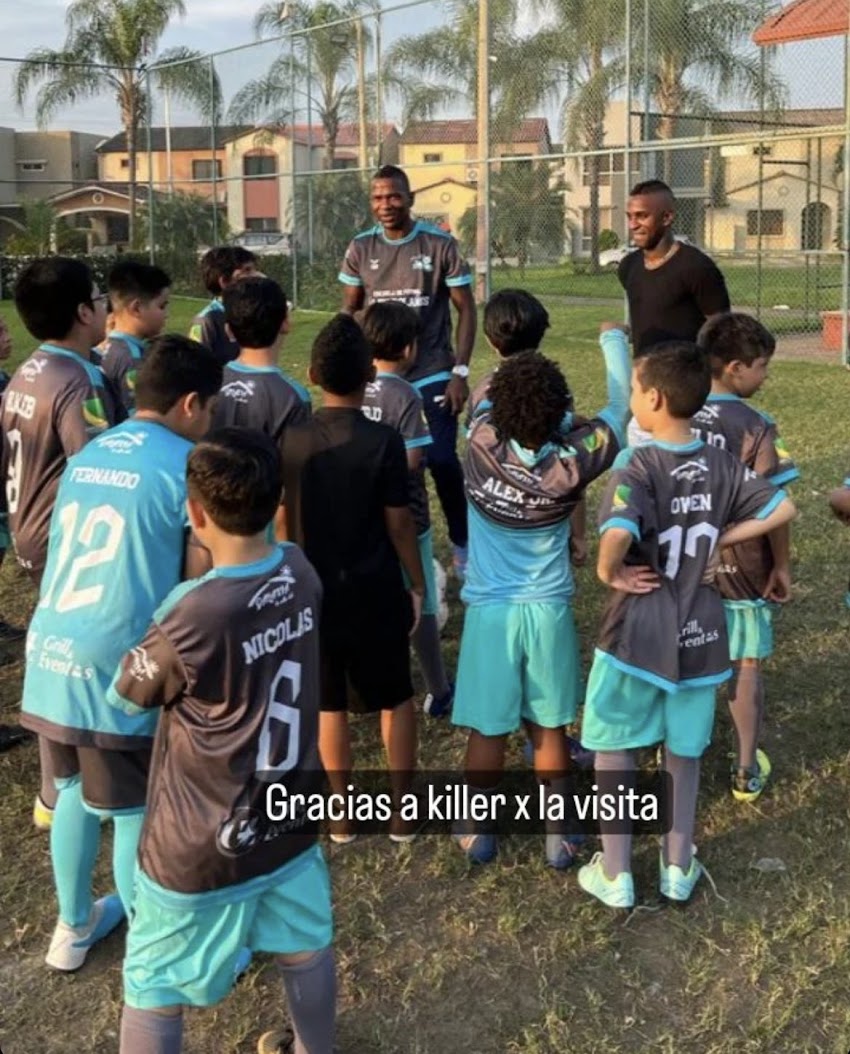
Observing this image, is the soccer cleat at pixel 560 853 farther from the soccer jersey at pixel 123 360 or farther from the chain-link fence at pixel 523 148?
the chain-link fence at pixel 523 148

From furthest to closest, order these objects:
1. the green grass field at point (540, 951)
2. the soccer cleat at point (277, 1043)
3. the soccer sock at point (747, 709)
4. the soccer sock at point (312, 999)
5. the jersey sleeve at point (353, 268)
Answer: the jersey sleeve at point (353, 268), the soccer sock at point (747, 709), the green grass field at point (540, 951), the soccer cleat at point (277, 1043), the soccer sock at point (312, 999)

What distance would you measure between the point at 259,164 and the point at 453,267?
19720 millimetres

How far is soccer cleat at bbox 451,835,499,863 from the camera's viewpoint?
357 cm

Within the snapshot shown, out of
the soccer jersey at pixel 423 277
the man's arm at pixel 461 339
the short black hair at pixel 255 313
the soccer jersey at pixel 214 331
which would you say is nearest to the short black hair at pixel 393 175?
the soccer jersey at pixel 423 277

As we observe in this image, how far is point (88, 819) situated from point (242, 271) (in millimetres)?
3023

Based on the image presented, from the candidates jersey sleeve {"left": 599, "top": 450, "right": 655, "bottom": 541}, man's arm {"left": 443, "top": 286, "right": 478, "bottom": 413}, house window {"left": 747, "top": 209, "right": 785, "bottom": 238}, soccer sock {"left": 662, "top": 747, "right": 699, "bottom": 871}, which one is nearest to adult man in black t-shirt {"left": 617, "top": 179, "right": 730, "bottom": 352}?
man's arm {"left": 443, "top": 286, "right": 478, "bottom": 413}

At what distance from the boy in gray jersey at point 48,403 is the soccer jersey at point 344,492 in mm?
651

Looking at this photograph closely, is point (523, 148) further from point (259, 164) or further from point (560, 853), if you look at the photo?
point (560, 853)

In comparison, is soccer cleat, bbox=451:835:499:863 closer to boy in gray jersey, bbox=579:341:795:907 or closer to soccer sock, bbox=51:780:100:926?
boy in gray jersey, bbox=579:341:795:907

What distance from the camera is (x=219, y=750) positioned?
2381 millimetres

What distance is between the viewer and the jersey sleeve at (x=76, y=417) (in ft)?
11.6

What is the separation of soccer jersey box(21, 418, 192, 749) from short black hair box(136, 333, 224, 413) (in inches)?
5.1

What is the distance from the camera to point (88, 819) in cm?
301

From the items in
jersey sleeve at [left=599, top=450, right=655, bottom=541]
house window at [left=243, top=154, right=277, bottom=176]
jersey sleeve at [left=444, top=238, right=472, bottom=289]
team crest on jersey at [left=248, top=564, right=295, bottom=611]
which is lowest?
team crest on jersey at [left=248, top=564, right=295, bottom=611]
